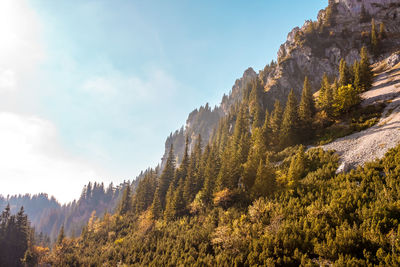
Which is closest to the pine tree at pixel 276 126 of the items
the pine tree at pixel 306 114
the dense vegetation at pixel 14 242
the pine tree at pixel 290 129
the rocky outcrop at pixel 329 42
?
the pine tree at pixel 290 129

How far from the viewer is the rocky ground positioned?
2812cm

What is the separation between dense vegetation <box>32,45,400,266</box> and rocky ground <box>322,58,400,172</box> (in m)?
2.18

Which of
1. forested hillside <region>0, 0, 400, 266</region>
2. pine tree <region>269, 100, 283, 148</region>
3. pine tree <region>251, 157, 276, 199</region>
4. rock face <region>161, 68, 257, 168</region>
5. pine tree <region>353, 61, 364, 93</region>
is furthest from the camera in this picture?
rock face <region>161, 68, 257, 168</region>

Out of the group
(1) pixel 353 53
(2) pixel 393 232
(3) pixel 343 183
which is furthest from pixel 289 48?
(2) pixel 393 232

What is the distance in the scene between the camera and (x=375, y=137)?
31.7 meters

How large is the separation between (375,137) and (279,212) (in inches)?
885

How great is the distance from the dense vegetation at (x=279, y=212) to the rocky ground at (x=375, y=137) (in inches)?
85.8

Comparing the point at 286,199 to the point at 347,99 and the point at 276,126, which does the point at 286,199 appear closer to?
the point at 276,126

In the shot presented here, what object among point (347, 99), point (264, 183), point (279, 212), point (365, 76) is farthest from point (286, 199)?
point (365, 76)

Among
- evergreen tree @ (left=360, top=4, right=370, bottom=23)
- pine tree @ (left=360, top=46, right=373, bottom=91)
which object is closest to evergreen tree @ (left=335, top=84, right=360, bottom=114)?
pine tree @ (left=360, top=46, right=373, bottom=91)

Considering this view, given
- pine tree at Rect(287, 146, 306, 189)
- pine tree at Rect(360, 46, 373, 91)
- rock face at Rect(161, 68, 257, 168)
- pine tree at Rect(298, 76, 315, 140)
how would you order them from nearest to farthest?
pine tree at Rect(287, 146, 306, 189) < pine tree at Rect(298, 76, 315, 140) < pine tree at Rect(360, 46, 373, 91) < rock face at Rect(161, 68, 257, 168)

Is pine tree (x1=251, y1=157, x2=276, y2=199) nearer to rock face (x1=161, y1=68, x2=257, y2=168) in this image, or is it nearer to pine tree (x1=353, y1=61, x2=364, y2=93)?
pine tree (x1=353, y1=61, x2=364, y2=93)

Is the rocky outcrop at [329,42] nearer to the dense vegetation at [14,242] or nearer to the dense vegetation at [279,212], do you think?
the dense vegetation at [279,212]

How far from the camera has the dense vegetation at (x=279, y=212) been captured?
54.2 feet
